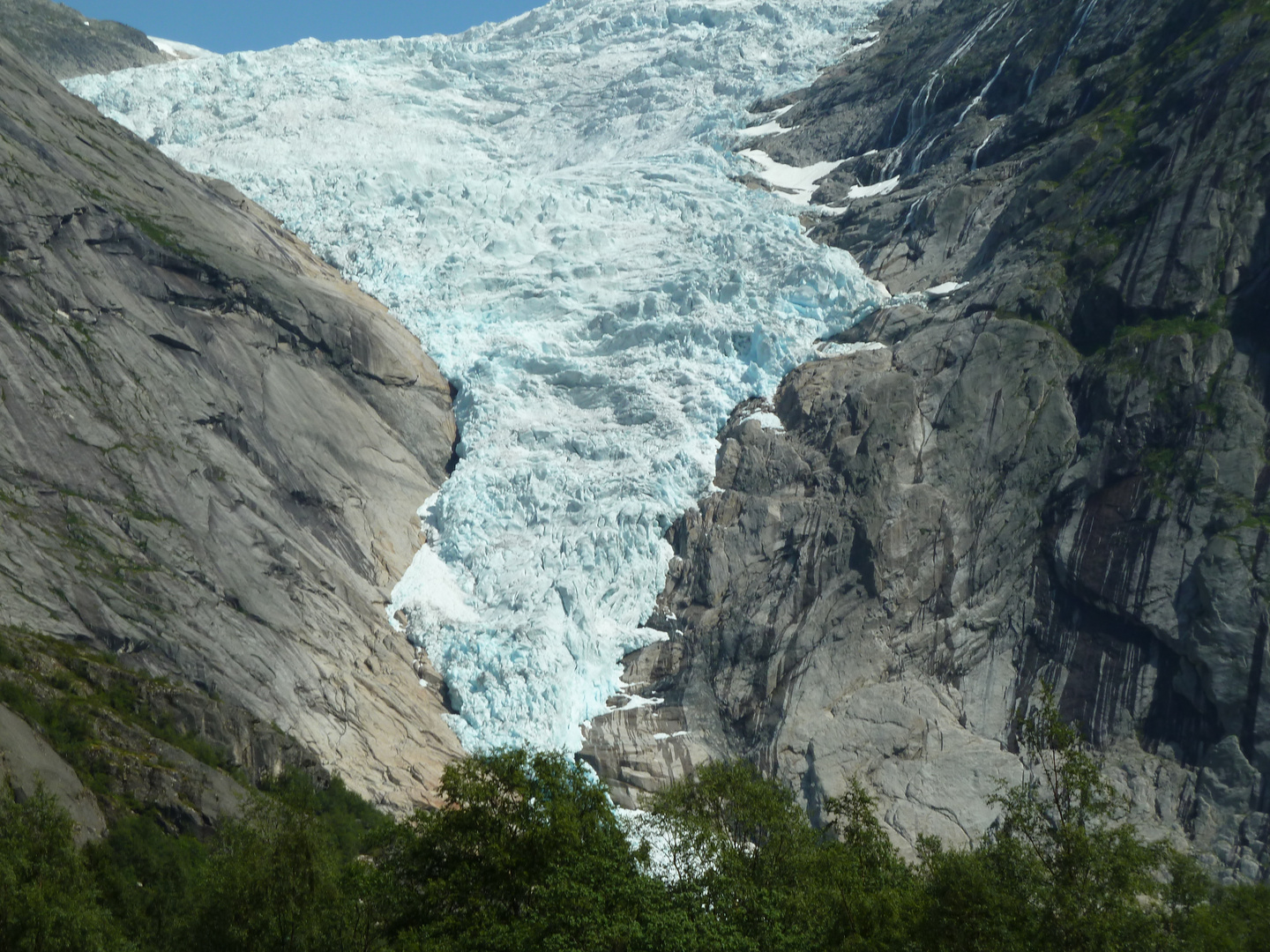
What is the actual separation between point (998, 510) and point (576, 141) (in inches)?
Answer: 2112

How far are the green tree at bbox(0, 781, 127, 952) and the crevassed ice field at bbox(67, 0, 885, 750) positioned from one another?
25.5 meters

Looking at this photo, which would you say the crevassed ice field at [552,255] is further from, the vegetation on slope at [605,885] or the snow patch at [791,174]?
the vegetation on slope at [605,885]

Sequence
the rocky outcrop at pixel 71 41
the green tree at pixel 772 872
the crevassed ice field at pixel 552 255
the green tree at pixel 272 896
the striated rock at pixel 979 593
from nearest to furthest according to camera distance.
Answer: the green tree at pixel 772 872, the green tree at pixel 272 896, the striated rock at pixel 979 593, the crevassed ice field at pixel 552 255, the rocky outcrop at pixel 71 41

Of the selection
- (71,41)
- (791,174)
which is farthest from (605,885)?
(71,41)

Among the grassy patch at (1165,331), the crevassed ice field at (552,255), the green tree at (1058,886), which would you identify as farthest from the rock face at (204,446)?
the grassy patch at (1165,331)

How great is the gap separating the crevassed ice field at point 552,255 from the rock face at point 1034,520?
3163 mm

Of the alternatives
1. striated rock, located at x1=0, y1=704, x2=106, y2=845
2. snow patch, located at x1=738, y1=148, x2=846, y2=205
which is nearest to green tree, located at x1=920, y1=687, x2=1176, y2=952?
striated rock, located at x1=0, y1=704, x2=106, y2=845

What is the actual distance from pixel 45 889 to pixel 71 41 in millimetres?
104633

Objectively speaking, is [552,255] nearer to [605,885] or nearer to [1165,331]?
[1165,331]

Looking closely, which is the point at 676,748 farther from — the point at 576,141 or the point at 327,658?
the point at 576,141

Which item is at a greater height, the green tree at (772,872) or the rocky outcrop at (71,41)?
the rocky outcrop at (71,41)

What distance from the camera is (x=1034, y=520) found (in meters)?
60.1

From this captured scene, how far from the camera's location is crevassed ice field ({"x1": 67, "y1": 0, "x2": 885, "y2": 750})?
61.7 metres

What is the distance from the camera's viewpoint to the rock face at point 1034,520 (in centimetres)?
5331
